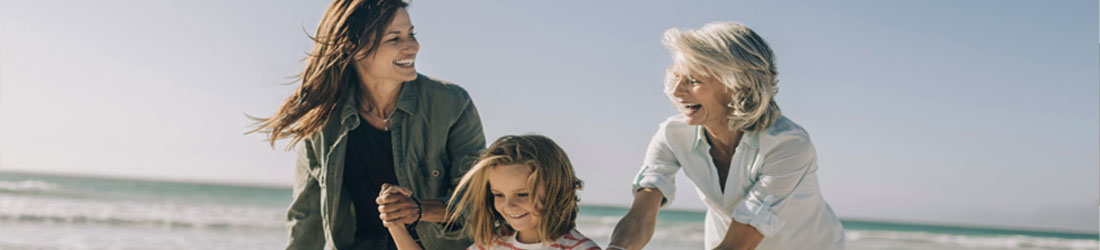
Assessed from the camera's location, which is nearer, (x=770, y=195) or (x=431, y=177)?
(x=770, y=195)

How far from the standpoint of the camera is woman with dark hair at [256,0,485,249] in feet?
8.95

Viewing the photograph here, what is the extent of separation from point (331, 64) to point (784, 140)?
150 cm

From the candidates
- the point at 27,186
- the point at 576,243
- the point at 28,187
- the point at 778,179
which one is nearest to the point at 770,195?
the point at 778,179

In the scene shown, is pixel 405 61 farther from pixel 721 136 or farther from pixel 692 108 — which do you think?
pixel 721 136

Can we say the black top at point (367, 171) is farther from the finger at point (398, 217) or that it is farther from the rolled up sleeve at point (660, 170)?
the rolled up sleeve at point (660, 170)

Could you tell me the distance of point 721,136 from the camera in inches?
113

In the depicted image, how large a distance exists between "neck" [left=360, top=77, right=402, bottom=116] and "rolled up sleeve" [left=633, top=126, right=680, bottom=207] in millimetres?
900

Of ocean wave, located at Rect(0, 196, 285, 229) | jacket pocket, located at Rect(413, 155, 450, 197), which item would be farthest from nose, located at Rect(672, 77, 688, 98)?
ocean wave, located at Rect(0, 196, 285, 229)

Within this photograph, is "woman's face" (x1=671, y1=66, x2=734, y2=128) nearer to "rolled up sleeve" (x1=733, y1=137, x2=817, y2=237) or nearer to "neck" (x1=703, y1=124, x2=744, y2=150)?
"neck" (x1=703, y1=124, x2=744, y2=150)

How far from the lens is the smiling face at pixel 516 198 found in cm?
229

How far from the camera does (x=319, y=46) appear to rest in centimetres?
278

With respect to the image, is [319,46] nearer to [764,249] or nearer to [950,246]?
[764,249]

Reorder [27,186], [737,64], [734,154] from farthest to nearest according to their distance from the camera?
[27,186] → [734,154] → [737,64]

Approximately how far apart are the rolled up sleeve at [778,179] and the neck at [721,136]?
197 mm
